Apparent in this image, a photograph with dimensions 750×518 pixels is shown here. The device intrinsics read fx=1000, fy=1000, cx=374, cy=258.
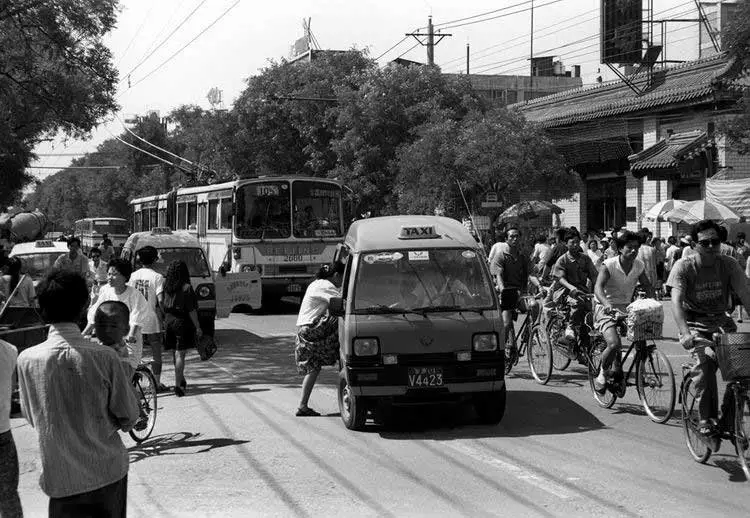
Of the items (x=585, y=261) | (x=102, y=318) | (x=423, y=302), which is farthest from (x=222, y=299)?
(x=102, y=318)

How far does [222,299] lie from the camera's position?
18016 millimetres

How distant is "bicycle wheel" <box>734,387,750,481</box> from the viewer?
7332mm

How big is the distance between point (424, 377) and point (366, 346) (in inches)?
24.3

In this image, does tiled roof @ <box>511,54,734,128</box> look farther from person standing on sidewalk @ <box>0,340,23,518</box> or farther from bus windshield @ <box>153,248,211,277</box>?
person standing on sidewalk @ <box>0,340,23,518</box>

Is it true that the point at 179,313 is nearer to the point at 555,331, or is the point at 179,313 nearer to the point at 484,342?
the point at 484,342

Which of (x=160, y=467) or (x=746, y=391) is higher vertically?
(x=746, y=391)

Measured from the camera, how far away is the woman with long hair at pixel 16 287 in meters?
12.1

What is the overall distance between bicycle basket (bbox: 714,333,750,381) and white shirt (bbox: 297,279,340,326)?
4.27m

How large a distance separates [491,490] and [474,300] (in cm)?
294

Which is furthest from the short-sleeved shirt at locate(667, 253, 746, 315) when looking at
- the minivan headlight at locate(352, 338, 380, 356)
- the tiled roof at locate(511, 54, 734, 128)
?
the tiled roof at locate(511, 54, 734, 128)

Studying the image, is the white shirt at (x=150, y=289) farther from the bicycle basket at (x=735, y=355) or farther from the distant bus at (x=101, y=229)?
the distant bus at (x=101, y=229)

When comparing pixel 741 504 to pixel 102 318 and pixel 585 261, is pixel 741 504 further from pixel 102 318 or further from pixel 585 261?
pixel 585 261

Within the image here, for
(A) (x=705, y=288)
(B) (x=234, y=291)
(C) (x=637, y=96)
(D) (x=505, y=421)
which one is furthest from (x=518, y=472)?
(C) (x=637, y=96)

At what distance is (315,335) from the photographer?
10422 mm
